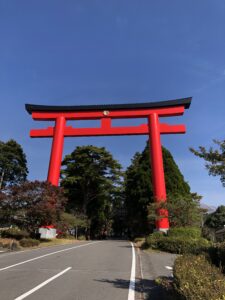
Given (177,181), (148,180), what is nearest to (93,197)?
(148,180)

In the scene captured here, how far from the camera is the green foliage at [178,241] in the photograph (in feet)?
57.5

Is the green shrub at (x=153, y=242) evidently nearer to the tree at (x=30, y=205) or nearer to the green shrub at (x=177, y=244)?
the green shrub at (x=177, y=244)

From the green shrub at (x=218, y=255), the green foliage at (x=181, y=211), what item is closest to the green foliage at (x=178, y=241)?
the green foliage at (x=181, y=211)

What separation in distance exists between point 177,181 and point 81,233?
761 inches

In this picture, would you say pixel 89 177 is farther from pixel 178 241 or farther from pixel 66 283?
pixel 66 283

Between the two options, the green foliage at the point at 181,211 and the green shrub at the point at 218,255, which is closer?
the green shrub at the point at 218,255

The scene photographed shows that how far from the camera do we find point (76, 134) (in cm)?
3008

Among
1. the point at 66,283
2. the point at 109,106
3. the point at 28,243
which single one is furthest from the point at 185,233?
the point at 109,106

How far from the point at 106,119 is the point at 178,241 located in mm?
15949

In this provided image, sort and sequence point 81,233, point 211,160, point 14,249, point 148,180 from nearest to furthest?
point 211,160, point 14,249, point 148,180, point 81,233

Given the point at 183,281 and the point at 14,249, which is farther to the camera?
the point at 14,249

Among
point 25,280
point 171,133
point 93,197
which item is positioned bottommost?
point 25,280

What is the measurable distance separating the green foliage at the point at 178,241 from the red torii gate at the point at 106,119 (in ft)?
26.9

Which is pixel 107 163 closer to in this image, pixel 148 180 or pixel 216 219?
pixel 148 180
